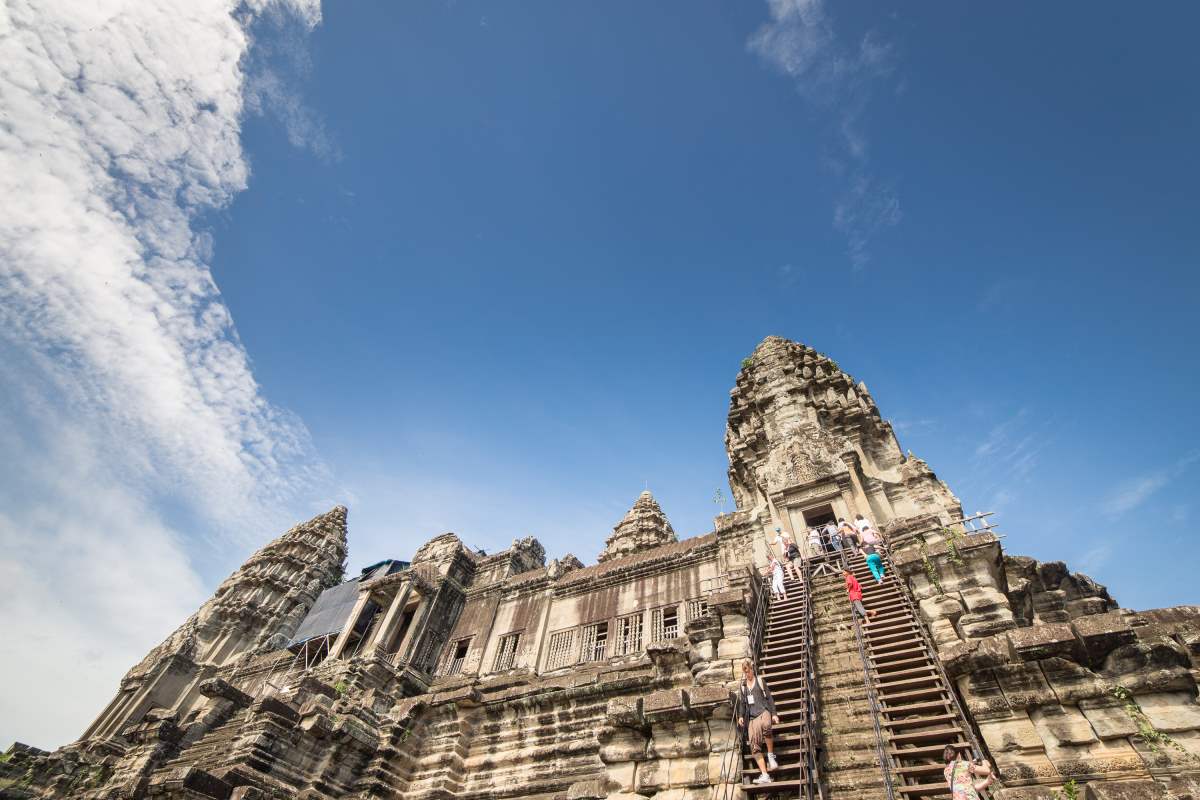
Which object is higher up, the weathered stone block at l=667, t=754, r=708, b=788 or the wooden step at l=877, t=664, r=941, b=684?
the wooden step at l=877, t=664, r=941, b=684

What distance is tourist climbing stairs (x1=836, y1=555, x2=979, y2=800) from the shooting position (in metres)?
6.24

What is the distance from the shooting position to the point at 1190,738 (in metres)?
5.77

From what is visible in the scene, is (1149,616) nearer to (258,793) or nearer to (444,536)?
(258,793)

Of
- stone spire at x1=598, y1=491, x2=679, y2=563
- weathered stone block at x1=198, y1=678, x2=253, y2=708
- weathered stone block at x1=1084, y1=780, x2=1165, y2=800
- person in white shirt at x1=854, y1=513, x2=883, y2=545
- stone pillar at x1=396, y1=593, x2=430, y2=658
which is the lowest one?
weathered stone block at x1=1084, y1=780, x2=1165, y2=800

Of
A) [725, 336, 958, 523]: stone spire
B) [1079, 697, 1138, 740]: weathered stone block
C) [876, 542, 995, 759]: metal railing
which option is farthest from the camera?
[725, 336, 958, 523]: stone spire

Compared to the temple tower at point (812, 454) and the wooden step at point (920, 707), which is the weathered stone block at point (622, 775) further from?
the temple tower at point (812, 454)

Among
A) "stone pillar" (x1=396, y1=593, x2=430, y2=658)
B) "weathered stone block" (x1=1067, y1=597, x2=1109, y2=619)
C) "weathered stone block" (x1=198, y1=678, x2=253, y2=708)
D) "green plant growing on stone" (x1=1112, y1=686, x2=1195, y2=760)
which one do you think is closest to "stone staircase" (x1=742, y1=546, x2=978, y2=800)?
"green plant growing on stone" (x1=1112, y1=686, x2=1195, y2=760)

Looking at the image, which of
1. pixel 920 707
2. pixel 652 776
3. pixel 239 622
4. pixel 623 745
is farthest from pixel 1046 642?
pixel 239 622

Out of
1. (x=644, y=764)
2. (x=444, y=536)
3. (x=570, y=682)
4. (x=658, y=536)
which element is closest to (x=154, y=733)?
(x=444, y=536)

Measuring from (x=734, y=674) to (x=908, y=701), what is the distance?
249cm

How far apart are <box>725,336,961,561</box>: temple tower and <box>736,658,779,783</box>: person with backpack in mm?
7672

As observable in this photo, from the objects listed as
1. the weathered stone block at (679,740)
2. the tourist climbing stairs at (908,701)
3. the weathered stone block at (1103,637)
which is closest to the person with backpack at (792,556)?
the tourist climbing stairs at (908,701)

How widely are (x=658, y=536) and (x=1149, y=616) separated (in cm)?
2785

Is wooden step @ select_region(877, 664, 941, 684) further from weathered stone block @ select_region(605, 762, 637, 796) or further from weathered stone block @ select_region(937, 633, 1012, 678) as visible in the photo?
weathered stone block @ select_region(605, 762, 637, 796)
